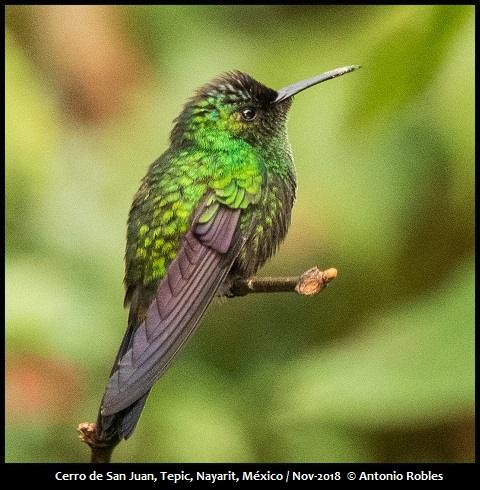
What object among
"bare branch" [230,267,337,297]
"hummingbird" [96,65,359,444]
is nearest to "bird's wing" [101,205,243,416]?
"hummingbird" [96,65,359,444]

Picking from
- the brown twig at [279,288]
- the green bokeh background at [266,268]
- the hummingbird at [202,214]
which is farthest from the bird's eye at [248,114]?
the brown twig at [279,288]

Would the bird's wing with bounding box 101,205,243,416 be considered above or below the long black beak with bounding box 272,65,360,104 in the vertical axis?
below

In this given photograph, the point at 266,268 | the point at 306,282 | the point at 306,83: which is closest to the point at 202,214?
the point at 306,83

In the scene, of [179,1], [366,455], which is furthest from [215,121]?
[366,455]

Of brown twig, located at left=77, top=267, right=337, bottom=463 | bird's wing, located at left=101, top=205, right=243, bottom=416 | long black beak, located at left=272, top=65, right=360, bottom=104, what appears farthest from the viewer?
long black beak, located at left=272, top=65, right=360, bottom=104

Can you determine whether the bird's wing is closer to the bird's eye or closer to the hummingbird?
the hummingbird

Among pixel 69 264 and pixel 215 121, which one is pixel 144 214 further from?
pixel 69 264
